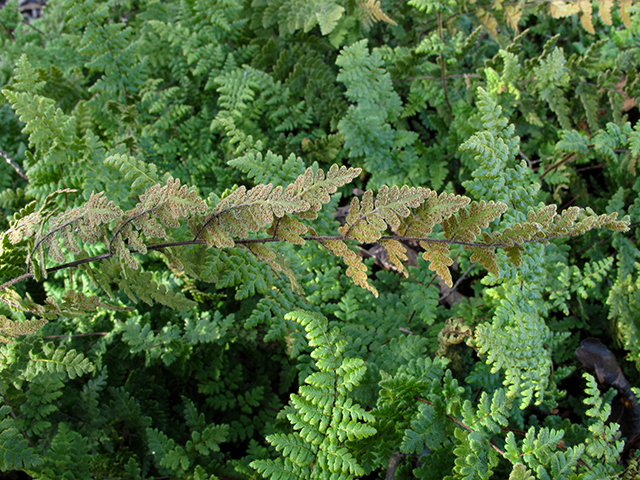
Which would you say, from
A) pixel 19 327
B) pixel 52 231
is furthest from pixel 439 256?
pixel 19 327

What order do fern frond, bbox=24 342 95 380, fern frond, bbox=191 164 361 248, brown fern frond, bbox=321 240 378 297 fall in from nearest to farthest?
1. fern frond, bbox=191 164 361 248
2. brown fern frond, bbox=321 240 378 297
3. fern frond, bbox=24 342 95 380

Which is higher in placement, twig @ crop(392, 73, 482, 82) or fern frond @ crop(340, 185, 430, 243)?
fern frond @ crop(340, 185, 430, 243)

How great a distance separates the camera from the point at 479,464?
1679 millimetres

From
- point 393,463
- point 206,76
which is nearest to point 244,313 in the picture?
point 393,463

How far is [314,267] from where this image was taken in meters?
2.66

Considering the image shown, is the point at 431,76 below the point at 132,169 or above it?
below

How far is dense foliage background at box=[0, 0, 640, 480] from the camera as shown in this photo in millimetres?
1775

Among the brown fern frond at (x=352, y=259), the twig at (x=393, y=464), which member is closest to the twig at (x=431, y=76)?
the brown fern frond at (x=352, y=259)

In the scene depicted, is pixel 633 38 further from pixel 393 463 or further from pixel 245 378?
pixel 245 378

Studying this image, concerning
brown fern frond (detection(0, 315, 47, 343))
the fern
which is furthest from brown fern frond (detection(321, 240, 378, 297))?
brown fern frond (detection(0, 315, 47, 343))

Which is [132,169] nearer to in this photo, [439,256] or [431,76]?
[439,256]

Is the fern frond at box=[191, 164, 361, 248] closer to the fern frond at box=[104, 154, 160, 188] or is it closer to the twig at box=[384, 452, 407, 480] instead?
the fern frond at box=[104, 154, 160, 188]

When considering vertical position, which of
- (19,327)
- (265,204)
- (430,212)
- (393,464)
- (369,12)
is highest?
(369,12)

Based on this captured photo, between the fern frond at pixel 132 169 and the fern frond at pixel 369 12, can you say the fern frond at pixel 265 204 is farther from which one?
the fern frond at pixel 369 12
